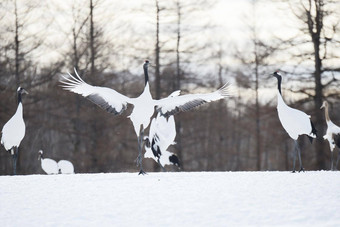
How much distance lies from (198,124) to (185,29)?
6857 millimetres

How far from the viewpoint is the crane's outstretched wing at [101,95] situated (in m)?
12.0

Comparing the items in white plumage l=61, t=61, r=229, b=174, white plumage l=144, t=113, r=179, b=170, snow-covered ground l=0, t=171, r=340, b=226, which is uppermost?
white plumage l=61, t=61, r=229, b=174

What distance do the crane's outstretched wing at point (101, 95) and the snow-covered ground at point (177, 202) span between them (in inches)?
77.3

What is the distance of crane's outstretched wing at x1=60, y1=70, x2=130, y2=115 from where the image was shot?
11953 mm

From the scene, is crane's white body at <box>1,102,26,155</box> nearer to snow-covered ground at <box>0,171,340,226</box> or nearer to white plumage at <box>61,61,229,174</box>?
white plumage at <box>61,61,229,174</box>

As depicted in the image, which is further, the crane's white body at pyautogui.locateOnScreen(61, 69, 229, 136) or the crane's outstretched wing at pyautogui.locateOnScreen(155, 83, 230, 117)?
the crane's outstretched wing at pyautogui.locateOnScreen(155, 83, 230, 117)

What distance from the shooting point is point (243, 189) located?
941 centimetres

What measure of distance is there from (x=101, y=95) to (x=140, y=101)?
930 mm

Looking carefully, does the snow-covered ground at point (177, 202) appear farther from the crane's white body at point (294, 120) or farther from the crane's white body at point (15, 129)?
the crane's white body at point (15, 129)

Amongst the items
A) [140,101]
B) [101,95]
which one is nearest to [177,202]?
[140,101]

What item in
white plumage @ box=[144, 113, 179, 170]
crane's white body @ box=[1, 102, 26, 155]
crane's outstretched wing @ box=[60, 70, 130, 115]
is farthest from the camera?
crane's white body @ box=[1, 102, 26, 155]

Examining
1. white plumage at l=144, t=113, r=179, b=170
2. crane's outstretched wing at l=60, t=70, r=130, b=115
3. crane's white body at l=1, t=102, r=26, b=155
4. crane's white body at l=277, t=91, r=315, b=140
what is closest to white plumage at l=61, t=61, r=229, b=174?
crane's outstretched wing at l=60, t=70, r=130, b=115

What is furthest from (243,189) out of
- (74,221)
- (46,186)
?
Result: (46,186)

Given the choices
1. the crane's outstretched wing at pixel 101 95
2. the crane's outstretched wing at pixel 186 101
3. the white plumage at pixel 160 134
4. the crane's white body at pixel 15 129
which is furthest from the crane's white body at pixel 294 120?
the crane's white body at pixel 15 129
